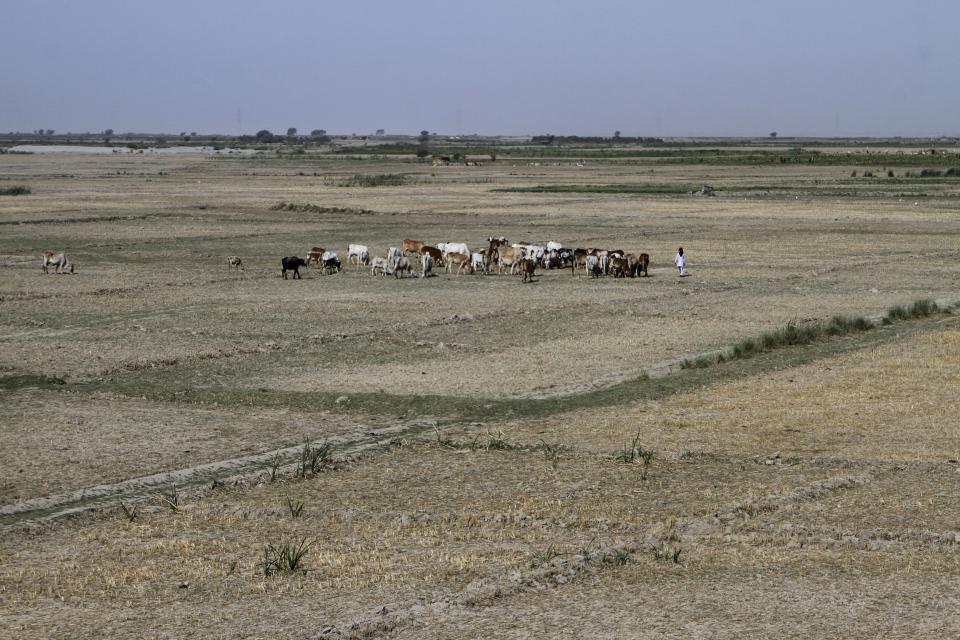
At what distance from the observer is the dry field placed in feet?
33.7

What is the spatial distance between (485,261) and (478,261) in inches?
7.6

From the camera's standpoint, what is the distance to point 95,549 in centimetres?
1191

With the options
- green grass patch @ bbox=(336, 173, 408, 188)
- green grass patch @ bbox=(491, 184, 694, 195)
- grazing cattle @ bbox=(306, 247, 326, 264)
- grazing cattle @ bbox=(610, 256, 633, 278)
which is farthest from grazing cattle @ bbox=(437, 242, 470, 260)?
green grass patch @ bbox=(336, 173, 408, 188)

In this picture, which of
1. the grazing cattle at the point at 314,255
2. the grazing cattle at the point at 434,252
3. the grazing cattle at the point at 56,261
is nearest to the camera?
the grazing cattle at the point at 56,261

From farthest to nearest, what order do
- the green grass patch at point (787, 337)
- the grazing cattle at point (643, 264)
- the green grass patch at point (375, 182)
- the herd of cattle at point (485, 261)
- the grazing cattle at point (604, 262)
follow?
the green grass patch at point (375, 182)
the grazing cattle at point (604, 262)
the herd of cattle at point (485, 261)
the grazing cattle at point (643, 264)
the green grass patch at point (787, 337)

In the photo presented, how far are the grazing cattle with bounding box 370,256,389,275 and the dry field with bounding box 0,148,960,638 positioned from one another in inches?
46.4

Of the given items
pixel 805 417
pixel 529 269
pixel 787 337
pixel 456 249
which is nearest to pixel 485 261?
pixel 456 249

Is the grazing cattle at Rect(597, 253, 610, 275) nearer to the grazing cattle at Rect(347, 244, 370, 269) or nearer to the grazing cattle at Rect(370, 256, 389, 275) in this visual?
the grazing cattle at Rect(370, 256, 389, 275)

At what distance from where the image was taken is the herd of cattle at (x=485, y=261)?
35.4m

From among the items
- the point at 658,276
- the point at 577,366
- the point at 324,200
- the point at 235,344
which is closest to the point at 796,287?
the point at 658,276

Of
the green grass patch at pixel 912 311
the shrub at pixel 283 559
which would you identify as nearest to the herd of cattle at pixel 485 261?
the green grass patch at pixel 912 311

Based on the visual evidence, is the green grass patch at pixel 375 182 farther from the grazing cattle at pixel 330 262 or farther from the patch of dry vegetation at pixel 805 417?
the patch of dry vegetation at pixel 805 417

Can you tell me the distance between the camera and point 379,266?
37312 mm

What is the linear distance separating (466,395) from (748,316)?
9.81 meters
